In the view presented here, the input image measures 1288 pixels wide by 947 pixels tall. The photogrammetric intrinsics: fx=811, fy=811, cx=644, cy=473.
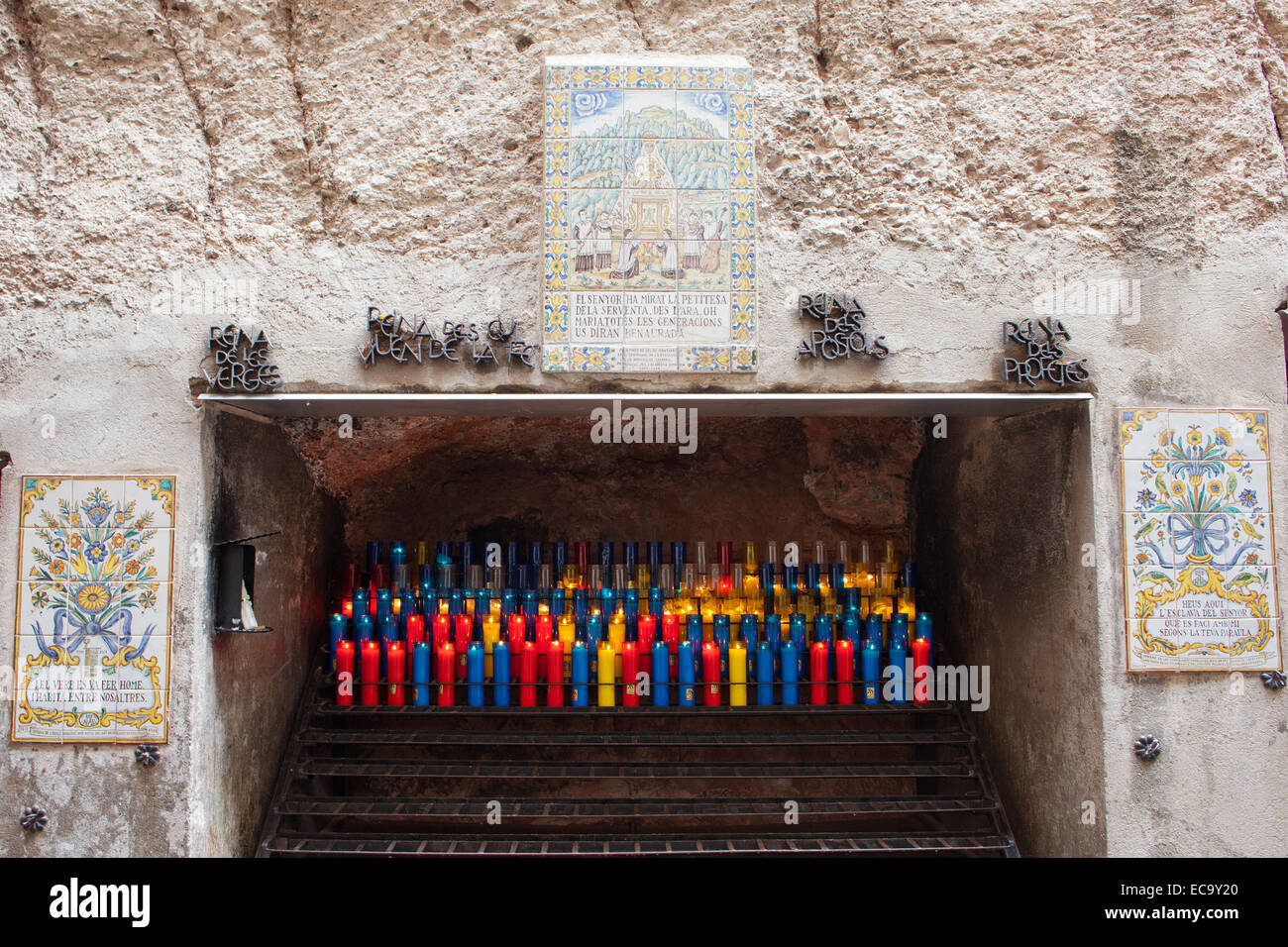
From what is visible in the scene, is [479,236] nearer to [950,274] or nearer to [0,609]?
[950,274]

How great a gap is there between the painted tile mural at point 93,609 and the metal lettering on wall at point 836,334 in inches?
105

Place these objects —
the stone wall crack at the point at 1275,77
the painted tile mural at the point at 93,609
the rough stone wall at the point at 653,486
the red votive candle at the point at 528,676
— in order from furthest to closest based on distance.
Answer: the rough stone wall at the point at 653,486, the red votive candle at the point at 528,676, the stone wall crack at the point at 1275,77, the painted tile mural at the point at 93,609

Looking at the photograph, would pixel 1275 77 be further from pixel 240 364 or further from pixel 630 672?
pixel 240 364

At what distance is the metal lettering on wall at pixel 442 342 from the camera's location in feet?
10.8

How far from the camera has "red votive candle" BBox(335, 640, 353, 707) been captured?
421 cm

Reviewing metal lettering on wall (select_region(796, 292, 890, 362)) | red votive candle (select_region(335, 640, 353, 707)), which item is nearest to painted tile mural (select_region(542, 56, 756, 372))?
metal lettering on wall (select_region(796, 292, 890, 362))

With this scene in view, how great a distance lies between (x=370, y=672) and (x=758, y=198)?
302cm

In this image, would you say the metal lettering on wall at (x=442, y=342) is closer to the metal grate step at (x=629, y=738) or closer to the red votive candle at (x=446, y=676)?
the red votive candle at (x=446, y=676)

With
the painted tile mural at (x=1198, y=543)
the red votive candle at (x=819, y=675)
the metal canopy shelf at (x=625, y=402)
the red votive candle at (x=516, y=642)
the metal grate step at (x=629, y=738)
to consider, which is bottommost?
the metal grate step at (x=629, y=738)

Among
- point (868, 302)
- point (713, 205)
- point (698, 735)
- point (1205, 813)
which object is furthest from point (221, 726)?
point (1205, 813)

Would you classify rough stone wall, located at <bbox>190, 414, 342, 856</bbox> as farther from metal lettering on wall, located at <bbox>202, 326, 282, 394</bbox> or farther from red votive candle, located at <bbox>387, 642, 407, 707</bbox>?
red votive candle, located at <bbox>387, 642, 407, 707</bbox>

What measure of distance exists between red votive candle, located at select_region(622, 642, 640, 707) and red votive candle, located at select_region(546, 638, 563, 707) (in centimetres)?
33

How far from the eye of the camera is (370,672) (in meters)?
4.23

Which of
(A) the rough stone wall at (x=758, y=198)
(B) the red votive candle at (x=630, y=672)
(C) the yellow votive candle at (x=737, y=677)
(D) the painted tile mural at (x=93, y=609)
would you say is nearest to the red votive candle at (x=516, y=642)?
(B) the red votive candle at (x=630, y=672)
